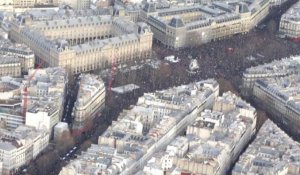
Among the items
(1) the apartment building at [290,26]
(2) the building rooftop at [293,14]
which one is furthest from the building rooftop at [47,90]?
(2) the building rooftop at [293,14]

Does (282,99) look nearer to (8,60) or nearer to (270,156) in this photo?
(270,156)

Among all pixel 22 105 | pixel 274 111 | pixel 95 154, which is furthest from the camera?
pixel 274 111

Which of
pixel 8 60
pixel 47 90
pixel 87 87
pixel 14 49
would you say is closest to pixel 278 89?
pixel 87 87

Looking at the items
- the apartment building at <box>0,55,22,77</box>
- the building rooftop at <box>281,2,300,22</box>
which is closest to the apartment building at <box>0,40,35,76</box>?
the apartment building at <box>0,55,22,77</box>

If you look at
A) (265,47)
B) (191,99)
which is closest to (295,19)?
(265,47)

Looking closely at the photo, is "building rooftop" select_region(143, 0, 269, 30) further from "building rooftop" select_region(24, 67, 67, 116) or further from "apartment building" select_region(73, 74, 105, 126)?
"building rooftop" select_region(24, 67, 67, 116)

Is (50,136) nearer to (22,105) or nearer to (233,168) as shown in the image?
(22,105)
